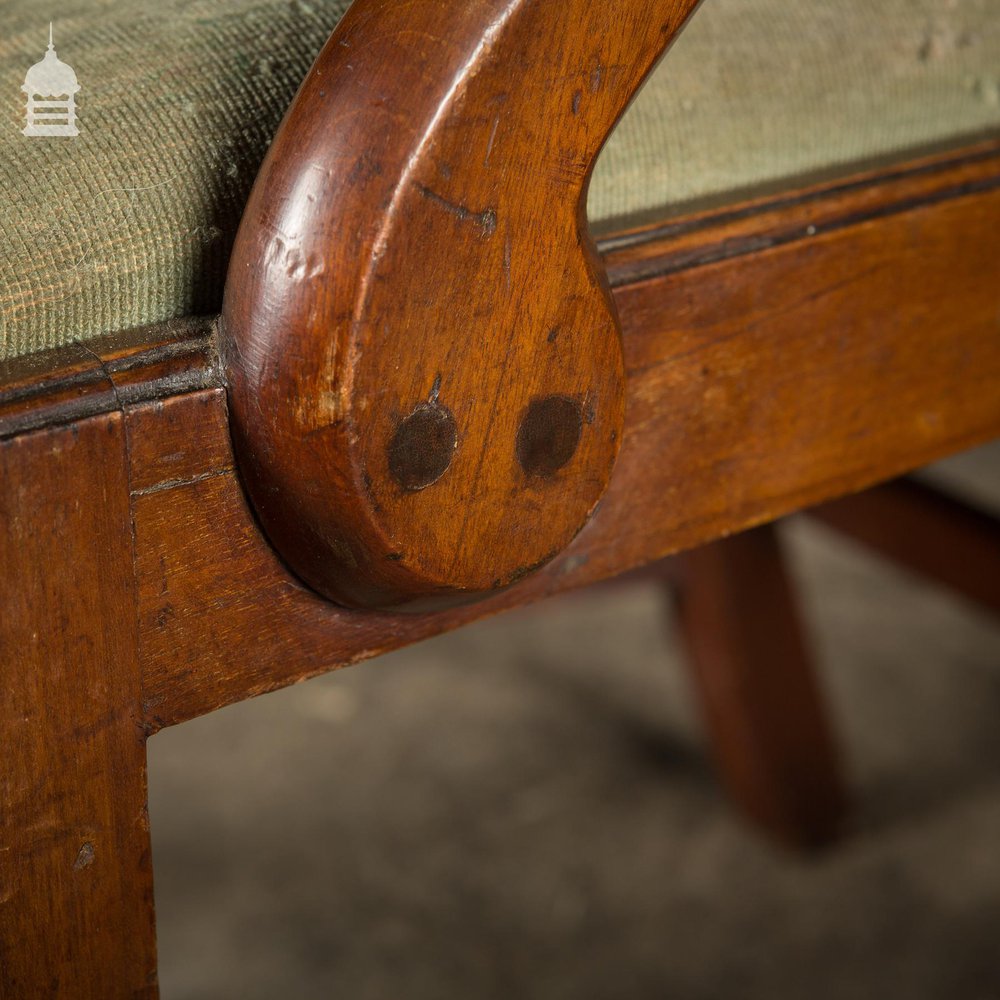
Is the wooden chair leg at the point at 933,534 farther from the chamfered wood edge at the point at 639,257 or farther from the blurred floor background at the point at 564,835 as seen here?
the chamfered wood edge at the point at 639,257

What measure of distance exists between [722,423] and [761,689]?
27.1 inches

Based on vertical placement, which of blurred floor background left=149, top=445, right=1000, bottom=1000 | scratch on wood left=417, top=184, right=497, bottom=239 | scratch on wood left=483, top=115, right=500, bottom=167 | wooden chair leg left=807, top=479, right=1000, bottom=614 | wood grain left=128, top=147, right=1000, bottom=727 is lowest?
blurred floor background left=149, top=445, right=1000, bottom=1000

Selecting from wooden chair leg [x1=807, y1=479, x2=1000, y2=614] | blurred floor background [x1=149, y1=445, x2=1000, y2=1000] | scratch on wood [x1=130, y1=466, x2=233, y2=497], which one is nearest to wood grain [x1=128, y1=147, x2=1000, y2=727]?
scratch on wood [x1=130, y1=466, x2=233, y2=497]

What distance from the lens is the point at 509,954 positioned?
1.03 metres

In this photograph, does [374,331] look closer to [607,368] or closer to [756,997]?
[607,368]

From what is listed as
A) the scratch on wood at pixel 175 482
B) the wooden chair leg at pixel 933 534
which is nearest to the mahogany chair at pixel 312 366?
the scratch on wood at pixel 175 482

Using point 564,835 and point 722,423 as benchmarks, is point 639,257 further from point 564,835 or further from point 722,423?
point 564,835

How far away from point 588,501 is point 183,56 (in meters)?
0.18

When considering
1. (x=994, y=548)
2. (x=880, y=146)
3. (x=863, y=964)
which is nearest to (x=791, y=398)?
(x=880, y=146)

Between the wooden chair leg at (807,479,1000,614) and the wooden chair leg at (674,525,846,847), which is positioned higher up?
the wooden chair leg at (807,479,1000,614)

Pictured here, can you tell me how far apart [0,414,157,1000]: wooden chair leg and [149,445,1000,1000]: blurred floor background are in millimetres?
669

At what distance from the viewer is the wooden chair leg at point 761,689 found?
1078 mm

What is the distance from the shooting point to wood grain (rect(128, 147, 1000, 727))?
0.36 metres

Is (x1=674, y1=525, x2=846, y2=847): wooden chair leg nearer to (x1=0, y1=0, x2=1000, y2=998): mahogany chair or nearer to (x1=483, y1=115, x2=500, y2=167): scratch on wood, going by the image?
(x1=0, y1=0, x2=1000, y2=998): mahogany chair
